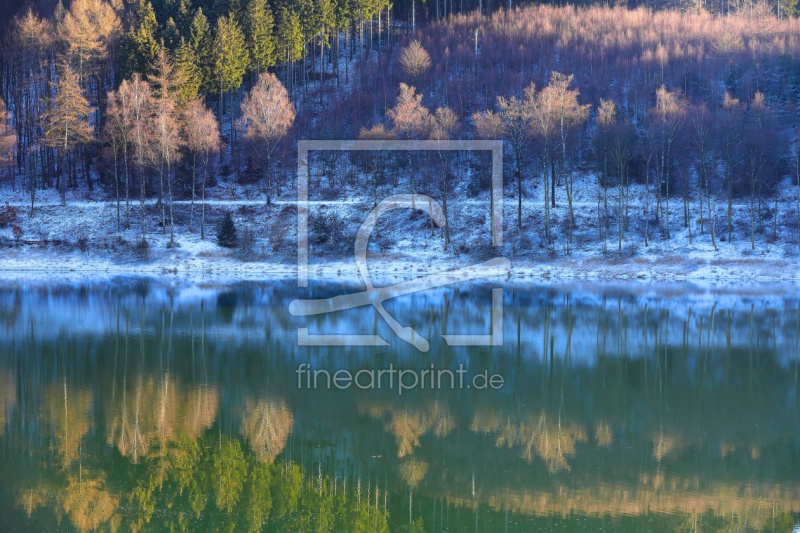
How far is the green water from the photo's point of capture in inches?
557

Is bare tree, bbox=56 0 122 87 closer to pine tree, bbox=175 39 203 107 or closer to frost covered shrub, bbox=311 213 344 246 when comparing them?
pine tree, bbox=175 39 203 107

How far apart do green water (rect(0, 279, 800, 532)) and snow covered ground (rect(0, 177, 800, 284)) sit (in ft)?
65.0

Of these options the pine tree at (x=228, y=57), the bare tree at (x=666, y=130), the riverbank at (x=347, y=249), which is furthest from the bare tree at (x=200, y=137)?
the bare tree at (x=666, y=130)

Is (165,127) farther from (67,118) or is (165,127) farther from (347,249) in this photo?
(347,249)

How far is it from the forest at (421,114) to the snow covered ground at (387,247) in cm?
49

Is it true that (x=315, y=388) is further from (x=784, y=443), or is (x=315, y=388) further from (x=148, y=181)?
(x=148, y=181)

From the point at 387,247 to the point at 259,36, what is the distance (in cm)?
3311

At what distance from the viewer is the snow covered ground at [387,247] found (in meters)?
54.0

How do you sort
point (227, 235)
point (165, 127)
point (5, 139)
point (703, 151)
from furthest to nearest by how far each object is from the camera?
point (5, 139) → point (165, 127) → point (703, 151) → point (227, 235)

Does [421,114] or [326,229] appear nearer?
[326,229]

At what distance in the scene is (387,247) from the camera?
5938 cm

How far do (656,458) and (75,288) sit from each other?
37.7 meters

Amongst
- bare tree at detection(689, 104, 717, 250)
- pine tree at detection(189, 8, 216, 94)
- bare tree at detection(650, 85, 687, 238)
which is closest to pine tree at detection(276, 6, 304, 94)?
pine tree at detection(189, 8, 216, 94)

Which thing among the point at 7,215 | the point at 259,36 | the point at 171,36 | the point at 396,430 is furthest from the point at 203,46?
the point at 396,430
